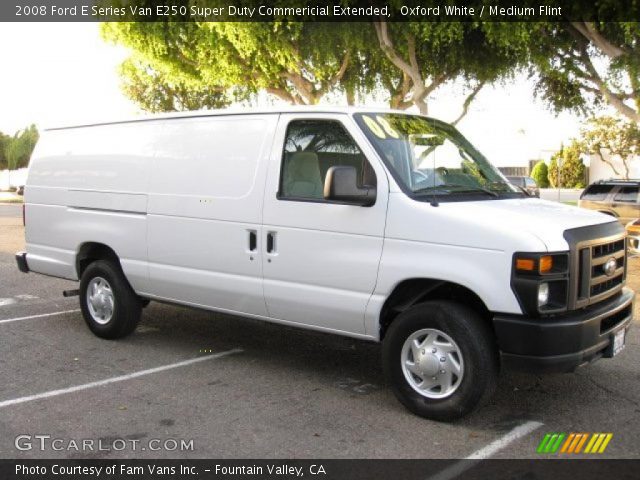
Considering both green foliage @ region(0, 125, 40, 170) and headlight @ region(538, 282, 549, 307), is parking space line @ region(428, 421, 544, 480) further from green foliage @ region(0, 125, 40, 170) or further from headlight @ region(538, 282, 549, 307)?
green foliage @ region(0, 125, 40, 170)

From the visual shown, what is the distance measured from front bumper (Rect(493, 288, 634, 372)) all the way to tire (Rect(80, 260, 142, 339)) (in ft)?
12.5

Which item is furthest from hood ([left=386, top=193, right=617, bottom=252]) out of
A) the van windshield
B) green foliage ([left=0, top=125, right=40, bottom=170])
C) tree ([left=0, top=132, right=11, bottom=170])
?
tree ([left=0, top=132, right=11, bottom=170])

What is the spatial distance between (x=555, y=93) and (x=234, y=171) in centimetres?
1711

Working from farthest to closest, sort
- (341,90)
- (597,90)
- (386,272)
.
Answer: (341,90) < (597,90) < (386,272)

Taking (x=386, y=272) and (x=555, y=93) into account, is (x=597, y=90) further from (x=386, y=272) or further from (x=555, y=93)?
(x=386, y=272)

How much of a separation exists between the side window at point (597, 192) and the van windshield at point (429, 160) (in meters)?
12.1

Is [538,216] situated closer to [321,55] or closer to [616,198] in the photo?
[616,198]

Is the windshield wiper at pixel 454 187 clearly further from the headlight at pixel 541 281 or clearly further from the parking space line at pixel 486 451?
the parking space line at pixel 486 451

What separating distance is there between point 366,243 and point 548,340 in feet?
4.62

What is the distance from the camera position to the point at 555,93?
20.8m

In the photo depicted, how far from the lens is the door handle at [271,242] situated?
5614 millimetres

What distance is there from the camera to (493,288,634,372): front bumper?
4.42 m

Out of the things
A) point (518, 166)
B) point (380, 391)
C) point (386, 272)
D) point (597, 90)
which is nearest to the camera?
point (386, 272)

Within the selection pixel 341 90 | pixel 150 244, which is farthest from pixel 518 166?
pixel 150 244
